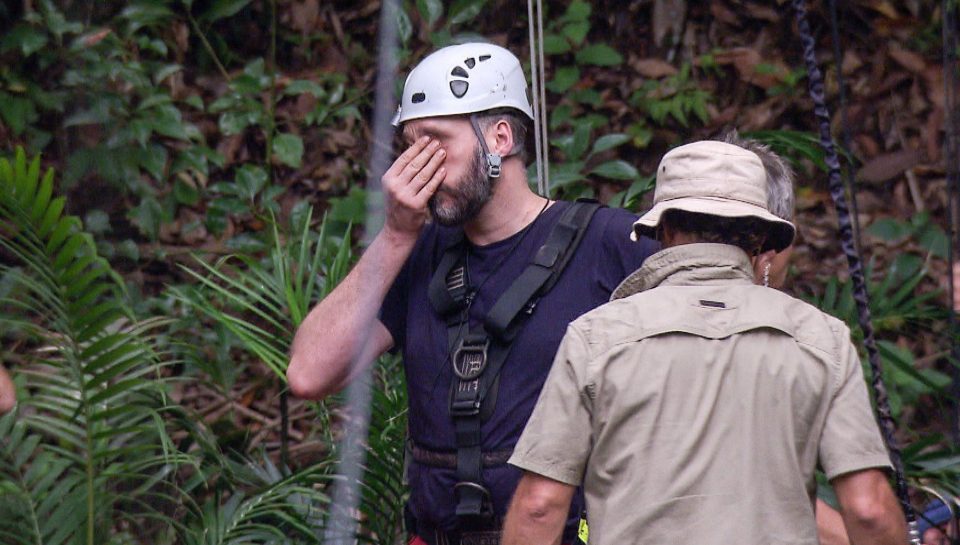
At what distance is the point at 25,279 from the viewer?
144 inches

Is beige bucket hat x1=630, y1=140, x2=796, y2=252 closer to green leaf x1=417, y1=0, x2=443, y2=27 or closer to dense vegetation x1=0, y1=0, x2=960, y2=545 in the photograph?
dense vegetation x1=0, y1=0, x2=960, y2=545

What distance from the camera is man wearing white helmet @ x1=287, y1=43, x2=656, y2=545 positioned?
2.85 metres

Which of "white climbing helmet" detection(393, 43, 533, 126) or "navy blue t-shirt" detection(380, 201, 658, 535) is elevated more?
"white climbing helmet" detection(393, 43, 533, 126)

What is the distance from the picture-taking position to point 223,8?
6203mm

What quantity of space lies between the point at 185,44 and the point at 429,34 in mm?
1202

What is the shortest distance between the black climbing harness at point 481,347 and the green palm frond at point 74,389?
115cm

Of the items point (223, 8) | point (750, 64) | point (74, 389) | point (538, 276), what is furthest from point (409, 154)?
point (750, 64)

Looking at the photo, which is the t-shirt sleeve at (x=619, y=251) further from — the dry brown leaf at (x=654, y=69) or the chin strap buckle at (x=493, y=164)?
the dry brown leaf at (x=654, y=69)

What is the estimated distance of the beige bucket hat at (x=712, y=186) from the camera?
7.76 ft

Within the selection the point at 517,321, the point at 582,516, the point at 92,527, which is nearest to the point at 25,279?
the point at 92,527

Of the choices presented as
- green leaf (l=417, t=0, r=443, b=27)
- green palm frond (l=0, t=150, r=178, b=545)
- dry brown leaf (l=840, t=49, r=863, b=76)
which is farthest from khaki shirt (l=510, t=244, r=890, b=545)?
dry brown leaf (l=840, t=49, r=863, b=76)

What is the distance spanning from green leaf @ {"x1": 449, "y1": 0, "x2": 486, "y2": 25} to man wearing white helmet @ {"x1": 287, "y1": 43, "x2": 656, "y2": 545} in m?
2.59

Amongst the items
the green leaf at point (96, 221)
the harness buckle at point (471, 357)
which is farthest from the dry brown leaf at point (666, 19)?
the harness buckle at point (471, 357)

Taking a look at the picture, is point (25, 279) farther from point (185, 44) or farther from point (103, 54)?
point (185, 44)
